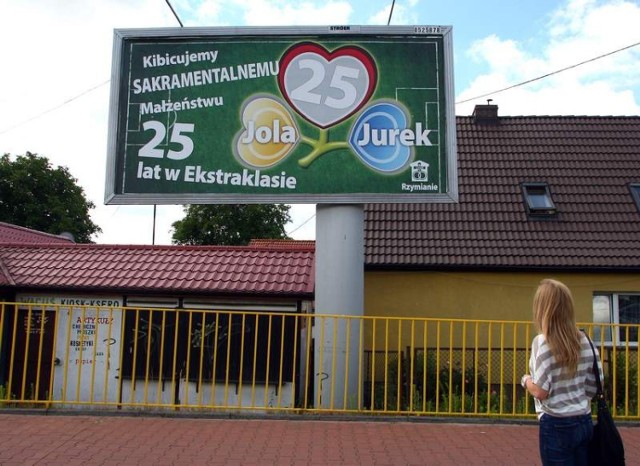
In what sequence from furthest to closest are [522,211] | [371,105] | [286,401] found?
[522,211] → [286,401] → [371,105]

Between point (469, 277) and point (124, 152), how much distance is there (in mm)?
6879

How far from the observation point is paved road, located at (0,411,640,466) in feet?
18.6

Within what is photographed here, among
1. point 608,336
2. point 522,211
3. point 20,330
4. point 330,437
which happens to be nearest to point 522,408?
point 330,437

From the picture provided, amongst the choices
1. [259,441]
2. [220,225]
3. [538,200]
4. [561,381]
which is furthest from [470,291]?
[220,225]

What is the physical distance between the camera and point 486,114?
15.5 meters

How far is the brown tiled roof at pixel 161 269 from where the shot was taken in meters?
11.1

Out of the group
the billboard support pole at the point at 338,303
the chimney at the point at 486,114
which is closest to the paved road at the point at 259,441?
the billboard support pole at the point at 338,303

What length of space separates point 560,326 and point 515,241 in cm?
921

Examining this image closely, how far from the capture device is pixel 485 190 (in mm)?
13562

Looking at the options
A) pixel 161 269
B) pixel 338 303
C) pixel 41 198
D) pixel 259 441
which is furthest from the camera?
pixel 41 198

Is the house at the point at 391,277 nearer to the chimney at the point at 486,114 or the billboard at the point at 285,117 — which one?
the chimney at the point at 486,114

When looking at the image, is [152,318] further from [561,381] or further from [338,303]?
[561,381]

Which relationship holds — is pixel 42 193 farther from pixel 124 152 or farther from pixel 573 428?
Result: pixel 573 428

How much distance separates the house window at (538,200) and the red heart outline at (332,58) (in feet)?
18.8
